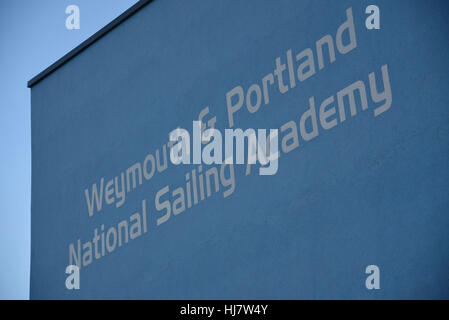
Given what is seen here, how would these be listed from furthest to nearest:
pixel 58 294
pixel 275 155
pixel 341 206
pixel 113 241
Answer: pixel 58 294
pixel 113 241
pixel 275 155
pixel 341 206

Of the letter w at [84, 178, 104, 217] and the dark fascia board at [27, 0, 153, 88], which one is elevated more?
the dark fascia board at [27, 0, 153, 88]

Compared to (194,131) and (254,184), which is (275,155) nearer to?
(254,184)

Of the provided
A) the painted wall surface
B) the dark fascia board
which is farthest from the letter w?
the dark fascia board

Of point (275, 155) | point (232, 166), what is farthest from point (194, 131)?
point (275, 155)

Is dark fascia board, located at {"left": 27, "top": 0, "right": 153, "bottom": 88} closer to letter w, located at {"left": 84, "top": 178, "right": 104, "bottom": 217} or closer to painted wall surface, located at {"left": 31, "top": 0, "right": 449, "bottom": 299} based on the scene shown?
painted wall surface, located at {"left": 31, "top": 0, "right": 449, "bottom": 299}

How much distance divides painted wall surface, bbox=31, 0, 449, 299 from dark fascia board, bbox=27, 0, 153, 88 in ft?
0.40

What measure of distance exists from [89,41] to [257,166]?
448 cm

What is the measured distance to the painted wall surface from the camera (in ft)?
20.0

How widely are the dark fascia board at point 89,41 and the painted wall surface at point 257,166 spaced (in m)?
0.12

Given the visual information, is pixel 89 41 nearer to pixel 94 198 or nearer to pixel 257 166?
pixel 94 198

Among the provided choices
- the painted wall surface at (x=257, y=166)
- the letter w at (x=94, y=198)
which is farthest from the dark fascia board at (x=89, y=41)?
the letter w at (x=94, y=198)

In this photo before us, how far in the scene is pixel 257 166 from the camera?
7461 millimetres

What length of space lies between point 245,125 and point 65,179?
406 cm
